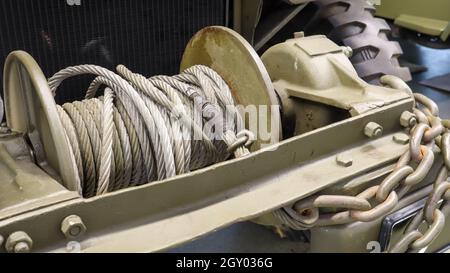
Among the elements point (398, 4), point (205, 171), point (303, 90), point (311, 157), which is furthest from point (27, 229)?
point (398, 4)

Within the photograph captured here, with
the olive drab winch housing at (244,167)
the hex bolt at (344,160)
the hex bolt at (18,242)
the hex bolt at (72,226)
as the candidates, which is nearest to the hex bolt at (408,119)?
the olive drab winch housing at (244,167)

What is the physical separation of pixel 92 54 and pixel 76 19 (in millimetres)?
184

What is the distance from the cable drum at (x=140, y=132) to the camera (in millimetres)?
1404

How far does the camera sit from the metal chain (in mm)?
1358

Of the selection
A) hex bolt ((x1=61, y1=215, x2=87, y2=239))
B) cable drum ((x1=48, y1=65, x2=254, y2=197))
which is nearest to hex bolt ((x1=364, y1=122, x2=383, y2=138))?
cable drum ((x1=48, y1=65, x2=254, y2=197))

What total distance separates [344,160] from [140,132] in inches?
21.9

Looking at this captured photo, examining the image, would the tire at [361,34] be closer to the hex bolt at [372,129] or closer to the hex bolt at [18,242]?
the hex bolt at [372,129]

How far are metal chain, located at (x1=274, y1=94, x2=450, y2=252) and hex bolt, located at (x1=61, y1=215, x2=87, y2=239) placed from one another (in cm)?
50

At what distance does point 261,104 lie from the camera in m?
1.63

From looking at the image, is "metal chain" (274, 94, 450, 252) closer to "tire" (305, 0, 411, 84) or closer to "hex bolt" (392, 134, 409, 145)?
"hex bolt" (392, 134, 409, 145)

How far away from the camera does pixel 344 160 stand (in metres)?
1.48

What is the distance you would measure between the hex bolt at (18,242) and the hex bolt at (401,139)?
1.04 meters

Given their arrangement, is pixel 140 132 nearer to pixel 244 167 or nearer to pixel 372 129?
pixel 244 167

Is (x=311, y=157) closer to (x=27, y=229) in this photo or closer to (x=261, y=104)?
(x=261, y=104)
